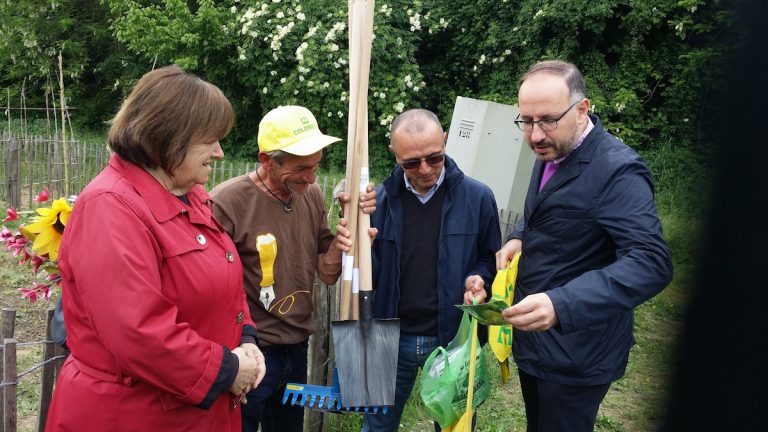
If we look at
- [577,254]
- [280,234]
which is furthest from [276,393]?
[577,254]

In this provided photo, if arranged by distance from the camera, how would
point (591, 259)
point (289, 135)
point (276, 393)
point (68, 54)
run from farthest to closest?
point (68, 54)
point (276, 393)
point (289, 135)
point (591, 259)

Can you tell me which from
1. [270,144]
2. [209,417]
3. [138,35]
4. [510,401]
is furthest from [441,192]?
[138,35]

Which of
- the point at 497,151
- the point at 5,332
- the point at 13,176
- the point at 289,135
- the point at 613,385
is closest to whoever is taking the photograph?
the point at 289,135

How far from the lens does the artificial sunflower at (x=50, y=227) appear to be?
223cm

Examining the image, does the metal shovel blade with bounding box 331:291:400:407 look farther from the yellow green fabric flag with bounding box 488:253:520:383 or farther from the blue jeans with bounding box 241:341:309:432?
the yellow green fabric flag with bounding box 488:253:520:383

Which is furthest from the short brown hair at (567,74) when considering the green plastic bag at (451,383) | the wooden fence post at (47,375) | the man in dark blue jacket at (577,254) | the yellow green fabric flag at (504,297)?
the wooden fence post at (47,375)

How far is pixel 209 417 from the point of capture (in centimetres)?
193

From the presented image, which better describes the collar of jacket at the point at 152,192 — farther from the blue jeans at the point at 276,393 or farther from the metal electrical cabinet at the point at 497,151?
the metal electrical cabinet at the point at 497,151

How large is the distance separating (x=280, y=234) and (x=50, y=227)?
80 centimetres

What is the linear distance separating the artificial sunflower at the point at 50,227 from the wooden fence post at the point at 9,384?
397 mm

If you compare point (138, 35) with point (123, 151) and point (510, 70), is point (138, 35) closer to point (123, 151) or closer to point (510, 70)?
point (510, 70)

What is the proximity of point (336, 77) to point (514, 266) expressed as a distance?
30.5 ft

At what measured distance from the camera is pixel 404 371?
9.40 ft

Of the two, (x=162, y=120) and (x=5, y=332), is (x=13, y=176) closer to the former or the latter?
(x=5, y=332)
